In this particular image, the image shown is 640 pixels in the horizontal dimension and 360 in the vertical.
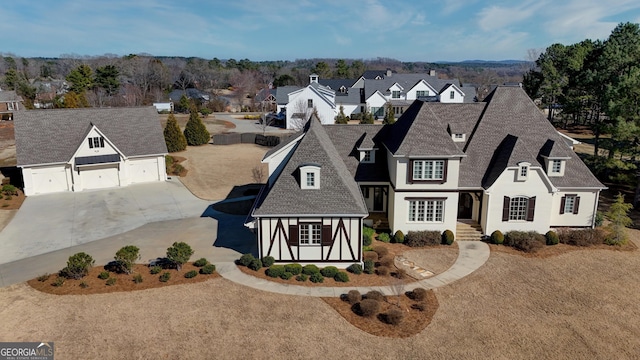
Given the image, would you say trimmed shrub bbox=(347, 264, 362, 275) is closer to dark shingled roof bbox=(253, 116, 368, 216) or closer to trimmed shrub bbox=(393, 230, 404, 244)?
dark shingled roof bbox=(253, 116, 368, 216)

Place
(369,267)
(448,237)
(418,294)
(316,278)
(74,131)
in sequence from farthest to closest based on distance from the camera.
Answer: (74,131), (448,237), (369,267), (316,278), (418,294)

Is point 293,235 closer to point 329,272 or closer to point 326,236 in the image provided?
point 326,236

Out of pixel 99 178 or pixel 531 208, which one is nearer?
pixel 531 208

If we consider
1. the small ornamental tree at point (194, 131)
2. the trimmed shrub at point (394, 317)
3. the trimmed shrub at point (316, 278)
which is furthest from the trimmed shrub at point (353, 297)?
the small ornamental tree at point (194, 131)

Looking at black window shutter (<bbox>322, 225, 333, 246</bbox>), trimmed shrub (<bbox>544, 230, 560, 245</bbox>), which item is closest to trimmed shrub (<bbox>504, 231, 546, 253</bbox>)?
trimmed shrub (<bbox>544, 230, 560, 245</bbox>)

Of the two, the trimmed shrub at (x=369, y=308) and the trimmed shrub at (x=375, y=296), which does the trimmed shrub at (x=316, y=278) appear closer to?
the trimmed shrub at (x=375, y=296)

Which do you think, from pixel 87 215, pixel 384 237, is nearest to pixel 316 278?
pixel 384 237
